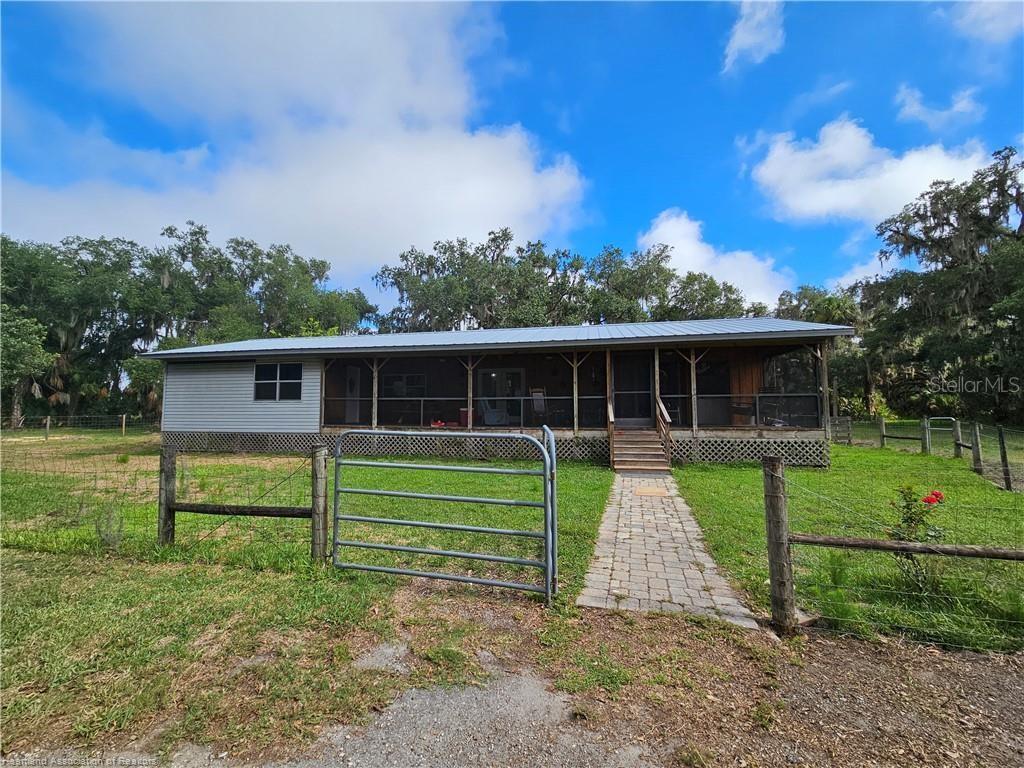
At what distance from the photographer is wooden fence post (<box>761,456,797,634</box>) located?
116 inches

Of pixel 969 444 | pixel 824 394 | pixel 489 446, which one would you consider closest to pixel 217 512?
pixel 489 446

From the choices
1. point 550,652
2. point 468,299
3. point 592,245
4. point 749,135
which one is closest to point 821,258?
point 592,245

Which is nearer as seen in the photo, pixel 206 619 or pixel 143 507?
pixel 206 619

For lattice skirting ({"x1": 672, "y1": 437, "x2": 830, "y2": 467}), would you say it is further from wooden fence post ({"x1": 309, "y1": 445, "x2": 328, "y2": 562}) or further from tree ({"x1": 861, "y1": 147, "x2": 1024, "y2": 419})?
tree ({"x1": 861, "y1": 147, "x2": 1024, "y2": 419})

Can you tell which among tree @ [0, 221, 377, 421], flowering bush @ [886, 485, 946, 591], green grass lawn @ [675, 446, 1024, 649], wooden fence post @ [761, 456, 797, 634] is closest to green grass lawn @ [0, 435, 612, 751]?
wooden fence post @ [761, 456, 797, 634]

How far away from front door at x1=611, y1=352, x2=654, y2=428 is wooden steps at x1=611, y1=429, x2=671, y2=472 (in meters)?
1.62

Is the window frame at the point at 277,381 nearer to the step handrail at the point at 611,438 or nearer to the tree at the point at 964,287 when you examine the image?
the step handrail at the point at 611,438

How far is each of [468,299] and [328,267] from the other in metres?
16.8

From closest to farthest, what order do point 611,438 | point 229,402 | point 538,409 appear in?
point 611,438 → point 538,409 → point 229,402

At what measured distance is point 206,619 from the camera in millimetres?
3000

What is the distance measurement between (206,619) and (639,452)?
935cm

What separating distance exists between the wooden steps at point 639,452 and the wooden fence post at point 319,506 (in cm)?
766

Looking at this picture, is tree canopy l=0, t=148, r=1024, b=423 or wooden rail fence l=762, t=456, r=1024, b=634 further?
tree canopy l=0, t=148, r=1024, b=423

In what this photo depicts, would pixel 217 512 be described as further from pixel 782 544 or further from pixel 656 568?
pixel 782 544
